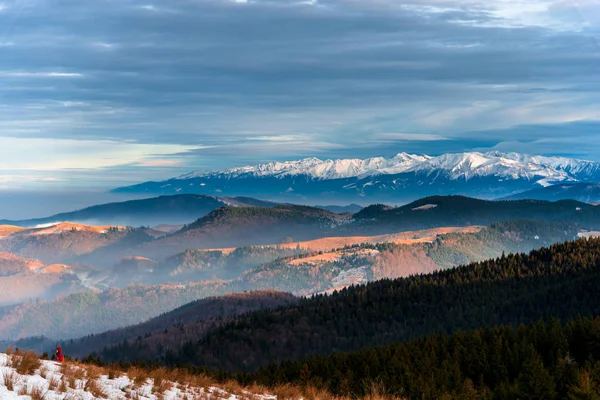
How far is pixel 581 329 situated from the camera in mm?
94312

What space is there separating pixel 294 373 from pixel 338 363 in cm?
1040

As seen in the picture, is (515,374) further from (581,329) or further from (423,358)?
(423,358)

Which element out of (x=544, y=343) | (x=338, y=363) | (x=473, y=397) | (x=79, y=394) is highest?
(x=79, y=394)

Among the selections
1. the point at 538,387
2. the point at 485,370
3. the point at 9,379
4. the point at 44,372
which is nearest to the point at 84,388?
the point at 44,372

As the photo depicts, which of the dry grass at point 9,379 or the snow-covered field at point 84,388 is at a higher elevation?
the dry grass at point 9,379

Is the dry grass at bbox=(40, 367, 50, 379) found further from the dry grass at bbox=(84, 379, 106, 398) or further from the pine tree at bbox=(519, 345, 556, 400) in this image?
the pine tree at bbox=(519, 345, 556, 400)

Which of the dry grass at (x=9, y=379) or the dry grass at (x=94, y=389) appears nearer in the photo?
the dry grass at (x=9, y=379)

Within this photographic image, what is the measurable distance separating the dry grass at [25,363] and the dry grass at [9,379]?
163 cm

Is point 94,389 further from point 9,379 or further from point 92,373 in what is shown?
point 9,379

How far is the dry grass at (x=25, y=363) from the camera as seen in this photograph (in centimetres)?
4383

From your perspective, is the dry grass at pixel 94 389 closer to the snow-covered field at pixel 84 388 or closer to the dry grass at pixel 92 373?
the snow-covered field at pixel 84 388

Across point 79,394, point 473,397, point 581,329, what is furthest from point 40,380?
point 581,329

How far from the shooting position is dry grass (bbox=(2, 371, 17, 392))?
3969 centimetres

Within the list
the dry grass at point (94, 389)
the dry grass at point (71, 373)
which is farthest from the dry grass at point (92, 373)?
the dry grass at point (94, 389)
